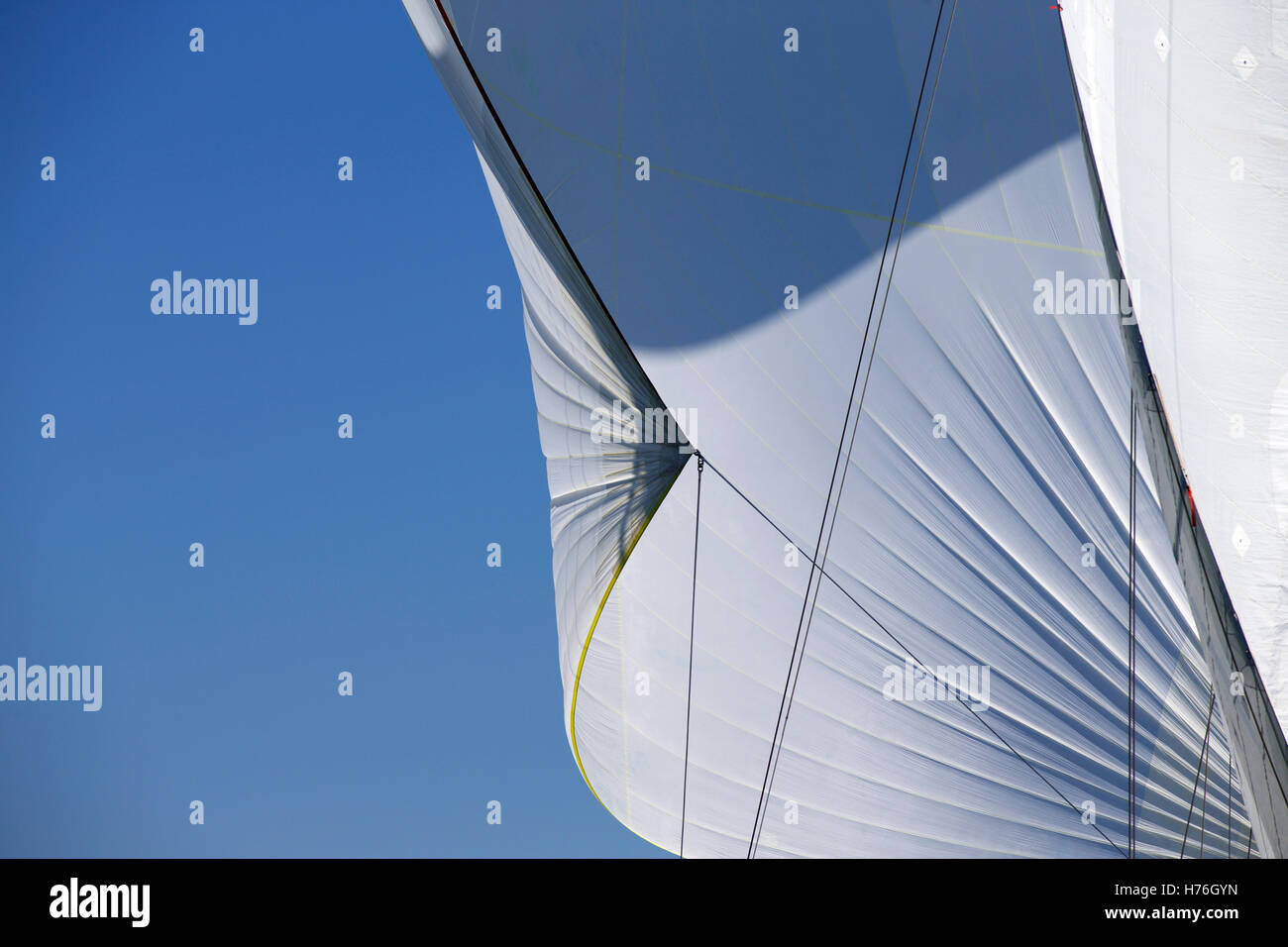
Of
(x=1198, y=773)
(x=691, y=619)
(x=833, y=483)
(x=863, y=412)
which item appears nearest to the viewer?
(x=1198, y=773)

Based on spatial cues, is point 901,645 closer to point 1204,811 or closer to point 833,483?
point 833,483

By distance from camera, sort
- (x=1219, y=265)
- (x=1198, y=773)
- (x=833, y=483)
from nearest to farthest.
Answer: (x=1219, y=265) → (x=1198, y=773) → (x=833, y=483)

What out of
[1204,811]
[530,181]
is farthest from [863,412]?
[1204,811]

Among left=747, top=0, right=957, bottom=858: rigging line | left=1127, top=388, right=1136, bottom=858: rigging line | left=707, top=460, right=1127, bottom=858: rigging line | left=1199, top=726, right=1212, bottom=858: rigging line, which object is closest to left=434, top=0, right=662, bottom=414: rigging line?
left=707, top=460, right=1127, bottom=858: rigging line

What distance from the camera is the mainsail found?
4414mm

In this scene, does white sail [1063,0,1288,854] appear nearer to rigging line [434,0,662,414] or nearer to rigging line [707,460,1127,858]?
rigging line [707,460,1127,858]

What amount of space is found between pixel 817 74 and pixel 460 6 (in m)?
1.89

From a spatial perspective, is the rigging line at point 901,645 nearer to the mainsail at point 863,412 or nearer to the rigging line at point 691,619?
the mainsail at point 863,412

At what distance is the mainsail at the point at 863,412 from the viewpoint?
→ 4.41 meters

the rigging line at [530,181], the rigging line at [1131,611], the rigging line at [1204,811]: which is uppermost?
the rigging line at [530,181]

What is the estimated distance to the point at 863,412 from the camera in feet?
16.0

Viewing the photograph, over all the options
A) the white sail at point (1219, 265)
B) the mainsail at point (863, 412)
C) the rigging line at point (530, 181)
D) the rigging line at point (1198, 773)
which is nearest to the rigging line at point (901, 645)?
the mainsail at point (863, 412)
